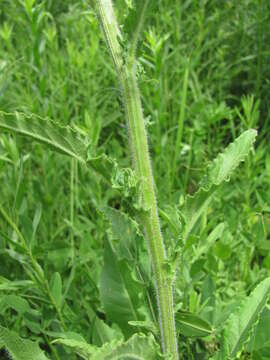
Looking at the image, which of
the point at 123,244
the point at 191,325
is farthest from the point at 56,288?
the point at 191,325

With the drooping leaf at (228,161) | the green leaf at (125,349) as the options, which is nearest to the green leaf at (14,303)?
the green leaf at (125,349)

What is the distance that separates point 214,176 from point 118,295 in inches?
20.8

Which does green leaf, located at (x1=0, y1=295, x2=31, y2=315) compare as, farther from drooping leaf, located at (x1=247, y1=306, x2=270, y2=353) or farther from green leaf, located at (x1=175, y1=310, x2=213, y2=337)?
drooping leaf, located at (x1=247, y1=306, x2=270, y2=353)

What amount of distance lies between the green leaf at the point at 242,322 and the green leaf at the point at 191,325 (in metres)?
0.12

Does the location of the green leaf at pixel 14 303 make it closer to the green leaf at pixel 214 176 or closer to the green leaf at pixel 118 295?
the green leaf at pixel 118 295

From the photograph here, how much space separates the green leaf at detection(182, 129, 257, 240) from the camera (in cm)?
111

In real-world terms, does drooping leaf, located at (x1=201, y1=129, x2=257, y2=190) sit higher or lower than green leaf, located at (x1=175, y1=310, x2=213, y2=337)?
higher

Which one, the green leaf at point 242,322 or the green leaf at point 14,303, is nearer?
the green leaf at point 242,322

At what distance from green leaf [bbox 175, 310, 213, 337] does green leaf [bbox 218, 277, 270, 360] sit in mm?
121

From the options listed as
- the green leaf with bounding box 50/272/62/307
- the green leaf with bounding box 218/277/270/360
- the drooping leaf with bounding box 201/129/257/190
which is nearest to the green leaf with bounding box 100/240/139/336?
the green leaf with bounding box 50/272/62/307

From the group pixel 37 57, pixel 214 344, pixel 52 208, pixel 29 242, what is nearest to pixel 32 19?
pixel 37 57

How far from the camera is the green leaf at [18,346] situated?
111 cm

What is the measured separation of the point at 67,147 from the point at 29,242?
50 cm

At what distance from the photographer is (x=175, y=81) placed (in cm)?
286
